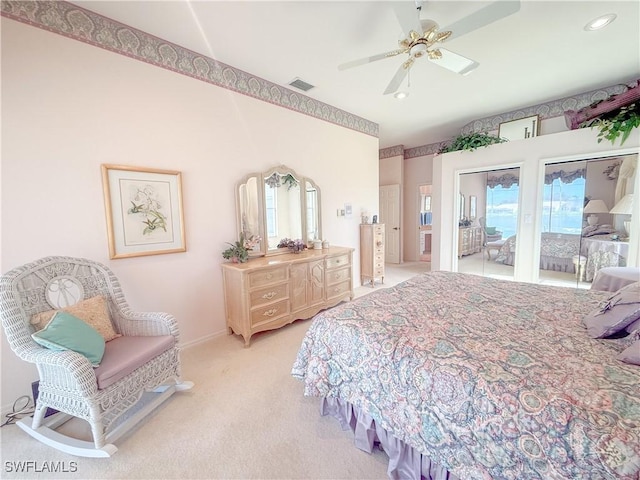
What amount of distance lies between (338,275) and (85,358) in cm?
262

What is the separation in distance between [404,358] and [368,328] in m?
0.27

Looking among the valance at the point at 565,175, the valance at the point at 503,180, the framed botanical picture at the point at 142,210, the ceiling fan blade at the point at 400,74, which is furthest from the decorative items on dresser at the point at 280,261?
the valance at the point at 565,175

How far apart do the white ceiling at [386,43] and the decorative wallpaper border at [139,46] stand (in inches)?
3.0

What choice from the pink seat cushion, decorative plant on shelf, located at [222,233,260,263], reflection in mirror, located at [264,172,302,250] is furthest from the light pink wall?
the pink seat cushion

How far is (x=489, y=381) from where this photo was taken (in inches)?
40.9

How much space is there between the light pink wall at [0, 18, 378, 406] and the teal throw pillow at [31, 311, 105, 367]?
0.71 m

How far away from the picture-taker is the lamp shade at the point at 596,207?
3.42 meters

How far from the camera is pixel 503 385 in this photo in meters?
1.01

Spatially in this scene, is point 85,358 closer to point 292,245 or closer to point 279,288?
point 279,288

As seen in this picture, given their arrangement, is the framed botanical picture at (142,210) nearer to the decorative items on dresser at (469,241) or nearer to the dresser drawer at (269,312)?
the dresser drawer at (269,312)

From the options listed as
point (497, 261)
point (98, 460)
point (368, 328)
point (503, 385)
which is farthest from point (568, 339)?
point (497, 261)

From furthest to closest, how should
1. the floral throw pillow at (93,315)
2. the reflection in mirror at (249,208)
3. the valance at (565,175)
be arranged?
the valance at (565,175) → the reflection in mirror at (249,208) → the floral throw pillow at (93,315)

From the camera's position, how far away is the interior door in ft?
21.7

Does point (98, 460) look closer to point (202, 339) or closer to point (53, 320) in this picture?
point (53, 320)
